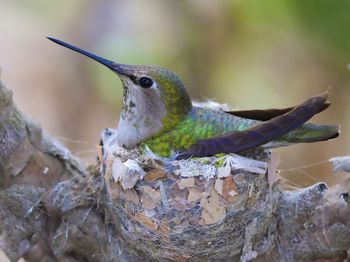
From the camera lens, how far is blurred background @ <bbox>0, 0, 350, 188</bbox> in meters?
3.96

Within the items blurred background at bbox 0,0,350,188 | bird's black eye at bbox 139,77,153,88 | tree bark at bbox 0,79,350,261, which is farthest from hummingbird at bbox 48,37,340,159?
blurred background at bbox 0,0,350,188

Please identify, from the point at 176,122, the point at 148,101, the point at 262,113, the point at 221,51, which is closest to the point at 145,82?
the point at 148,101

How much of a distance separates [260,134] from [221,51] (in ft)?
6.61

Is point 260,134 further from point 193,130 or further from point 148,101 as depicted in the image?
point 148,101

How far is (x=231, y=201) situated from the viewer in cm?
230

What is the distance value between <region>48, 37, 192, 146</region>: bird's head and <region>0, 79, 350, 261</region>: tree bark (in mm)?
253

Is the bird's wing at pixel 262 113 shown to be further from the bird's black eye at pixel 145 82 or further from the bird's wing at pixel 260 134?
the bird's black eye at pixel 145 82

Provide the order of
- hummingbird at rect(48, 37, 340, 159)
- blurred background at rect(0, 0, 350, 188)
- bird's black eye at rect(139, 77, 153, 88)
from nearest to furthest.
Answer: hummingbird at rect(48, 37, 340, 159), bird's black eye at rect(139, 77, 153, 88), blurred background at rect(0, 0, 350, 188)

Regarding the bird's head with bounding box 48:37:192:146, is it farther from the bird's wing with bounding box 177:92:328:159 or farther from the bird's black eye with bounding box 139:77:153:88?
the bird's wing with bounding box 177:92:328:159

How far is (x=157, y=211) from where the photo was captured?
234 centimetres

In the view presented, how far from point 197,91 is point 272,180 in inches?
80.7

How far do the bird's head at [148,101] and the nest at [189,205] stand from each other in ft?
0.94

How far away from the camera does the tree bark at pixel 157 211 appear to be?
2262mm

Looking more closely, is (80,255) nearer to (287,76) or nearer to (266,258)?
(266,258)
